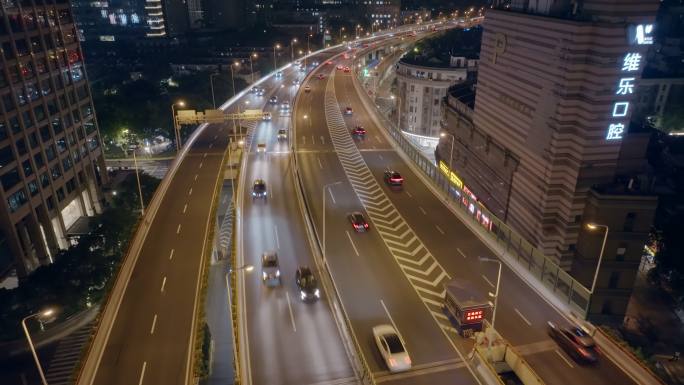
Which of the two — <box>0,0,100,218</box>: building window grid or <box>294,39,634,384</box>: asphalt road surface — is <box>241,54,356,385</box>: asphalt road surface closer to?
<box>294,39,634,384</box>: asphalt road surface

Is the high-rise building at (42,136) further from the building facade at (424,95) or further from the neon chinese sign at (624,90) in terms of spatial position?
the building facade at (424,95)

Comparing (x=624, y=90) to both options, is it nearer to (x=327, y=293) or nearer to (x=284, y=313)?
(x=327, y=293)

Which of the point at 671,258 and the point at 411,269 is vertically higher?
the point at 411,269

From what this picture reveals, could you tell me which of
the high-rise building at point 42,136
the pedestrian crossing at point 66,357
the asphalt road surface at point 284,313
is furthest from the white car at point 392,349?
the high-rise building at point 42,136

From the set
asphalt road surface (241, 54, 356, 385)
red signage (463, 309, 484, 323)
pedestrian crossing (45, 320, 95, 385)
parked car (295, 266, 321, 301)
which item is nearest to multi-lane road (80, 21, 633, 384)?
asphalt road surface (241, 54, 356, 385)

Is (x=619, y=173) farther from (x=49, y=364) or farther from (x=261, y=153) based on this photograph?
(x=49, y=364)

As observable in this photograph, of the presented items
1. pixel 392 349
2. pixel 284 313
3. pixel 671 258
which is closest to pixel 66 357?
pixel 284 313
